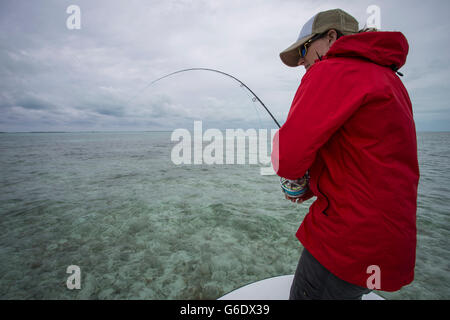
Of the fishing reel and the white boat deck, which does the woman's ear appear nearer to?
the fishing reel

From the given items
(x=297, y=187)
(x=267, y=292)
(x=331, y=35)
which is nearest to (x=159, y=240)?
(x=267, y=292)

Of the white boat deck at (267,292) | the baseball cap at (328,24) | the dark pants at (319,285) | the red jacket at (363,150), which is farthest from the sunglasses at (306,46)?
the white boat deck at (267,292)

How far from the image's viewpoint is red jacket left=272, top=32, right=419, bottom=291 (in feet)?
3.09

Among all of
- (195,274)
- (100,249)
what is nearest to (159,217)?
(100,249)

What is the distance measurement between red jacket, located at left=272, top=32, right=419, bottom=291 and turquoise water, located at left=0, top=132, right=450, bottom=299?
2.52 meters

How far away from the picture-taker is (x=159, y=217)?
5.11 meters

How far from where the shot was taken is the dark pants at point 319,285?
1.14 meters

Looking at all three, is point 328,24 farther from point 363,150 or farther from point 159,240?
point 159,240

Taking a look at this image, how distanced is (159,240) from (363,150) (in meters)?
4.20

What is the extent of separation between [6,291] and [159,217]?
9.03 ft

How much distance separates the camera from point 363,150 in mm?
976

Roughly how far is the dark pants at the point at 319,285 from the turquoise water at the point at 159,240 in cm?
202

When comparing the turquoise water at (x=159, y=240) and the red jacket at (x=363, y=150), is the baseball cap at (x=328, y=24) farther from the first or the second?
the turquoise water at (x=159, y=240)
